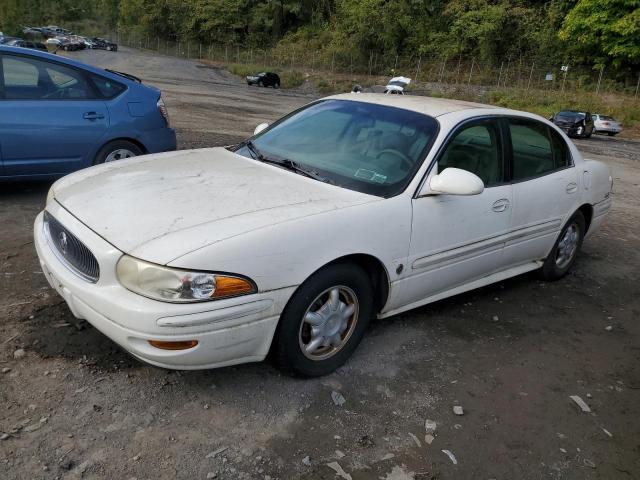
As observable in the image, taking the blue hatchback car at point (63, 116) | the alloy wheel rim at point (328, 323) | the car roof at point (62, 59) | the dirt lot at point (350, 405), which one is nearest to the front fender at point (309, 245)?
the alloy wheel rim at point (328, 323)

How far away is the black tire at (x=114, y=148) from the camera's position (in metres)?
6.02

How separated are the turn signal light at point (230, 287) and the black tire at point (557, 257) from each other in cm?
315

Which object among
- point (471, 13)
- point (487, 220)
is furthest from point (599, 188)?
point (471, 13)

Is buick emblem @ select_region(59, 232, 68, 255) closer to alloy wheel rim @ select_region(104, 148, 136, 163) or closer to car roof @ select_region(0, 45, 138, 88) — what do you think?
alloy wheel rim @ select_region(104, 148, 136, 163)

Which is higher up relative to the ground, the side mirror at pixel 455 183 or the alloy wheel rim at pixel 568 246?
the side mirror at pixel 455 183

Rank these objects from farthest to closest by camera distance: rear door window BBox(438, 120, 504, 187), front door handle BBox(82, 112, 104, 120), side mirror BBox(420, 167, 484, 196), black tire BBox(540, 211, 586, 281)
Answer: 1. front door handle BBox(82, 112, 104, 120)
2. black tire BBox(540, 211, 586, 281)
3. rear door window BBox(438, 120, 504, 187)
4. side mirror BBox(420, 167, 484, 196)

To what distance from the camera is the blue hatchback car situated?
550cm

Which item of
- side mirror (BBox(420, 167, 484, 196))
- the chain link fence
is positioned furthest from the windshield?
the chain link fence

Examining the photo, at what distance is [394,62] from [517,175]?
51.5 metres

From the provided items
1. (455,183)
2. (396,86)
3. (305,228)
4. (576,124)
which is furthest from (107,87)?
(576,124)

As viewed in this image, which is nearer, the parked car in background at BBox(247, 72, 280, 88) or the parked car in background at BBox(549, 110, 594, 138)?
the parked car in background at BBox(549, 110, 594, 138)

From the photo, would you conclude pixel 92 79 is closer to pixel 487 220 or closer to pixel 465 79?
pixel 487 220

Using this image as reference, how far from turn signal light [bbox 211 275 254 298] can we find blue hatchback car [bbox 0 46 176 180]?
3.81 meters

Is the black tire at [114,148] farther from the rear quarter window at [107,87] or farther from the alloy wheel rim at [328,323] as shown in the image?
the alloy wheel rim at [328,323]
